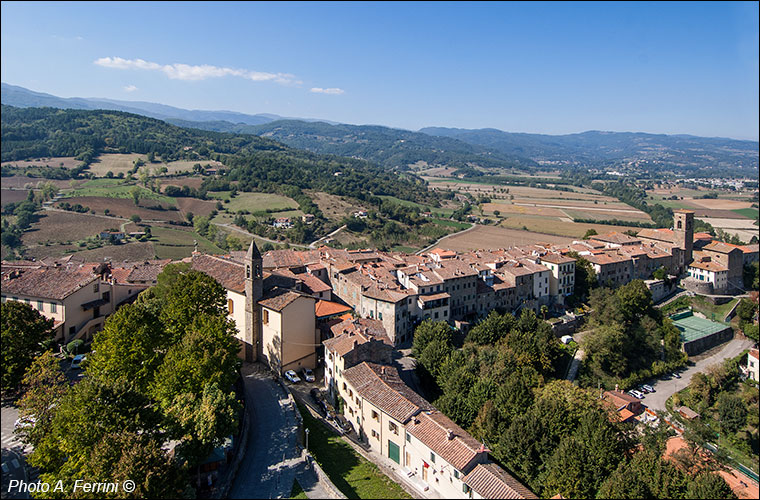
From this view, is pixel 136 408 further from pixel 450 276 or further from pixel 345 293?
pixel 450 276

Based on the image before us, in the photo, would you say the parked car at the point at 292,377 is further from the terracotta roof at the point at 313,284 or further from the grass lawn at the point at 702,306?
the grass lawn at the point at 702,306

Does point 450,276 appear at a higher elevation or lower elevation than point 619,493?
higher

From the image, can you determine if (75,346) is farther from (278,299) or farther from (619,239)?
(619,239)

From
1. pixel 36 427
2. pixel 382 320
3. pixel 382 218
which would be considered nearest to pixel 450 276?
pixel 382 320

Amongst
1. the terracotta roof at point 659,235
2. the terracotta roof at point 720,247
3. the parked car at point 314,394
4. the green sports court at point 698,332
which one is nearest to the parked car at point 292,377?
the parked car at point 314,394

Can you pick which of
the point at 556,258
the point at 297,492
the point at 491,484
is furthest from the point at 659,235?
the point at 297,492

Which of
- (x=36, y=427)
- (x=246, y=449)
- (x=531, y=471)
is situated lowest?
(x=531, y=471)
